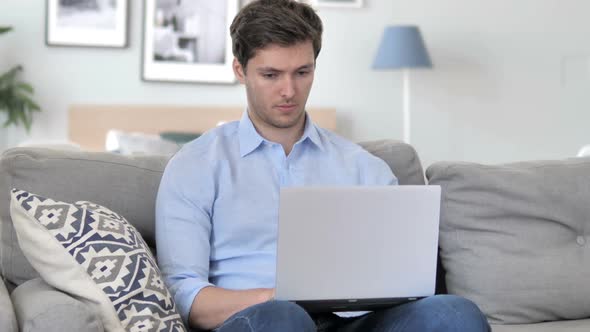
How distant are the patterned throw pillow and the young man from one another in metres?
0.10

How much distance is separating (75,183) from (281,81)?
54 centimetres

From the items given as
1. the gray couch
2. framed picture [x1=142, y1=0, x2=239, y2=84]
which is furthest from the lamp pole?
the gray couch

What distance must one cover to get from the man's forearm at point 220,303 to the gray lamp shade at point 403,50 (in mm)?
3524

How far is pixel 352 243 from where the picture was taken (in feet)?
5.22

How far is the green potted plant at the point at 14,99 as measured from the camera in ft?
16.1

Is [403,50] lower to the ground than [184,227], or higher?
higher

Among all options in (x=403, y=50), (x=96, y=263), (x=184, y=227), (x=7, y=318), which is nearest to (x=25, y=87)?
(x=403, y=50)

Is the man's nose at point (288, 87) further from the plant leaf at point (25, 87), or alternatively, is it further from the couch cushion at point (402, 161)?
the plant leaf at point (25, 87)

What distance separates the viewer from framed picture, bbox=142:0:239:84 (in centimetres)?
518

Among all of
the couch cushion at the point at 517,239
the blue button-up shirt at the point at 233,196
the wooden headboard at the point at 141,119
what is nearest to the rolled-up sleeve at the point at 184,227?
the blue button-up shirt at the point at 233,196

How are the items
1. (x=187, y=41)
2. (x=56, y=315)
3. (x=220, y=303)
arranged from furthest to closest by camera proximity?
(x=187, y=41)
(x=220, y=303)
(x=56, y=315)

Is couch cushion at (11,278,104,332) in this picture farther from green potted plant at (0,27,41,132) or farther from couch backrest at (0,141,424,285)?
green potted plant at (0,27,41,132)

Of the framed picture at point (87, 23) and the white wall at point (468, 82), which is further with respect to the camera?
the white wall at point (468, 82)

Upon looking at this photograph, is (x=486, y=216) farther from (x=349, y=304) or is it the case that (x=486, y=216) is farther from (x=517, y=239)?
(x=349, y=304)
